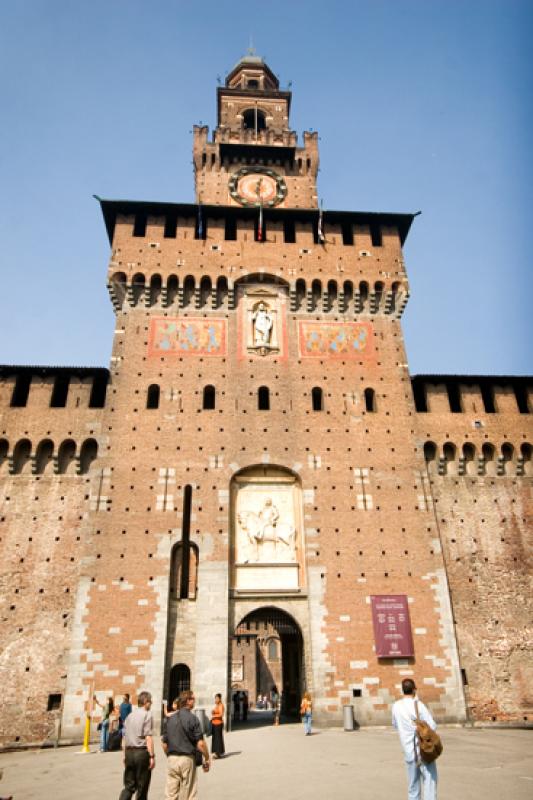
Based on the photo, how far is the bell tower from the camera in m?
26.4

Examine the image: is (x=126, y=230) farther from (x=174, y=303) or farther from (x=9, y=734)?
(x=9, y=734)

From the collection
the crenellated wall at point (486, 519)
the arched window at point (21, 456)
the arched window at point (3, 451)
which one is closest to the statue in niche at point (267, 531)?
the crenellated wall at point (486, 519)

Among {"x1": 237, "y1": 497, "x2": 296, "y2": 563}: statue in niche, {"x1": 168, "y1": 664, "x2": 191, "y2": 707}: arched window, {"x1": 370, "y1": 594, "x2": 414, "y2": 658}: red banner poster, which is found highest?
{"x1": 237, "y1": 497, "x2": 296, "y2": 563}: statue in niche

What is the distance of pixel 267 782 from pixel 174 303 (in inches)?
660

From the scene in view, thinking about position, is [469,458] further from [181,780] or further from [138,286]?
[181,780]

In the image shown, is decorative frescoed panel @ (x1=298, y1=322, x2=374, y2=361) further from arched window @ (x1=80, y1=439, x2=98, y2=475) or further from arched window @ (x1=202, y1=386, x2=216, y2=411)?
arched window @ (x1=80, y1=439, x2=98, y2=475)

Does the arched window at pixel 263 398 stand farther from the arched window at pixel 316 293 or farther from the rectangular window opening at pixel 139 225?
the rectangular window opening at pixel 139 225

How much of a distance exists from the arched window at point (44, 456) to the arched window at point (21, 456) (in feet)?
1.10

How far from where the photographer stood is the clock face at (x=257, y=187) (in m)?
26.1

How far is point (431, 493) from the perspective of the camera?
19422 millimetres

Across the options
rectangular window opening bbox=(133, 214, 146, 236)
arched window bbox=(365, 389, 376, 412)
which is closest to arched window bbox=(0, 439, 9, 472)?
rectangular window opening bbox=(133, 214, 146, 236)

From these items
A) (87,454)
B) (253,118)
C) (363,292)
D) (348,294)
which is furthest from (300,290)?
(253,118)

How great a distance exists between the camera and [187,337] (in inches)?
832

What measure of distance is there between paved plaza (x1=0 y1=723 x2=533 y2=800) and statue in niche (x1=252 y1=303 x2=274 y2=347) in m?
12.9
